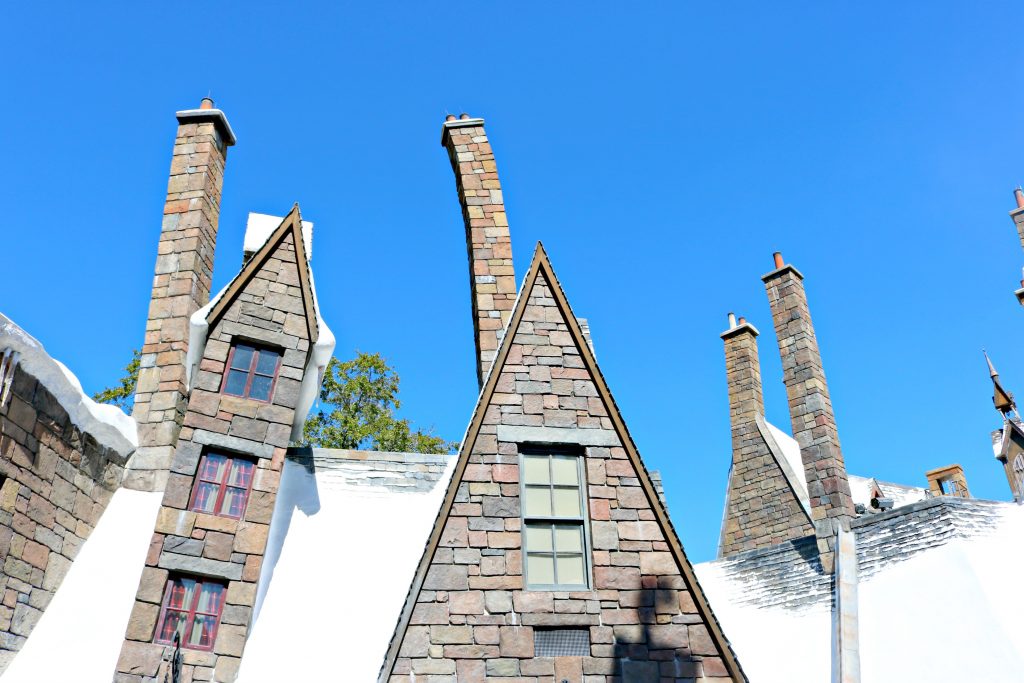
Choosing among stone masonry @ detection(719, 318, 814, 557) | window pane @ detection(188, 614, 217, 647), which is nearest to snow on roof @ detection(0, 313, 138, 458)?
window pane @ detection(188, 614, 217, 647)

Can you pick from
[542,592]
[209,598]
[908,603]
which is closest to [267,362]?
[209,598]

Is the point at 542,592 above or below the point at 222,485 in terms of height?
below

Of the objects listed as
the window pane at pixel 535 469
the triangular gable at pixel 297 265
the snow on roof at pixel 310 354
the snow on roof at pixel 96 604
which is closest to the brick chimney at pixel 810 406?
the window pane at pixel 535 469

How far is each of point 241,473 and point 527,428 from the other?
115 inches

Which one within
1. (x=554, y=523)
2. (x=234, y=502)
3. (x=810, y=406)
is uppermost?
(x=810, y=406)

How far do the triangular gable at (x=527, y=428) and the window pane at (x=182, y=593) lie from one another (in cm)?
203

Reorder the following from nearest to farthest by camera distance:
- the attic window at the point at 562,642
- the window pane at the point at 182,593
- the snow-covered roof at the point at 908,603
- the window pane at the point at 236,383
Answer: the attic window at the point at 562,642 < the window pane at the point at 182,593 < the window pane at the point at 236,383 < the snow-covered roof at the point at 908,603

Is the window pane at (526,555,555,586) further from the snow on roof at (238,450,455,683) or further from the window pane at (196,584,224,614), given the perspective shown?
the window pane at (196,584,224,614)

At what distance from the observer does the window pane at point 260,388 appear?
31.5 ft

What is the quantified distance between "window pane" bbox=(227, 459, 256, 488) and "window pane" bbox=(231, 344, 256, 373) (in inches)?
39.7

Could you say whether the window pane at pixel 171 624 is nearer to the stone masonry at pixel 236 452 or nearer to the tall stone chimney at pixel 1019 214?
the stone masonry at pixel 236 452

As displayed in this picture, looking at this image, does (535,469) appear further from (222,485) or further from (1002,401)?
(1002,401)

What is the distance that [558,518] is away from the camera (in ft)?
28.8

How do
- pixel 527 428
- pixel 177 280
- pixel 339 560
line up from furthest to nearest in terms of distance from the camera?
1. pixel 177 280
2. pixel 339 560
3. pixel 527 428
